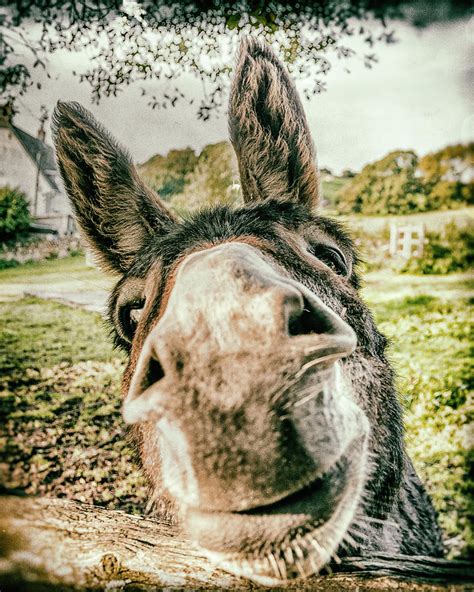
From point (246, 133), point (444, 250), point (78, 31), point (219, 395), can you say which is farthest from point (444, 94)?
point (219, 395)

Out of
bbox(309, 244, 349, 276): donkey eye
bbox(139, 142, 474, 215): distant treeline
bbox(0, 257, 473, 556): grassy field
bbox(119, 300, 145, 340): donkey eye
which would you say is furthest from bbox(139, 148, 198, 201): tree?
bbox(309, 244, 349, 276): donkey eye

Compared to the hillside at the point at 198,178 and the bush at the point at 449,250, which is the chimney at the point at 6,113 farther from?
the bush at the point at 449,250

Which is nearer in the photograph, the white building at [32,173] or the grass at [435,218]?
the white building at [32,173]

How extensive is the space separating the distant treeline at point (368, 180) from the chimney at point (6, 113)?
97cm

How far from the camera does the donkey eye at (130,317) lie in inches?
104

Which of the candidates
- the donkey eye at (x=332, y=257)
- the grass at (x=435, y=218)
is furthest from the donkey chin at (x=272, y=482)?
the grass at (x=435, y=218)

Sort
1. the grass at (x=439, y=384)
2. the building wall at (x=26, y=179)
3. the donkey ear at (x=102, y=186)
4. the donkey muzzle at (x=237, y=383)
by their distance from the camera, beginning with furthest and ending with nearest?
1. the grass at (x=439, y=384)
2. the building wall at (x=26, y=179)
3. the donkey ear at (x=102, y=186)
4. the donkey muzzle at (x=237, y=383)

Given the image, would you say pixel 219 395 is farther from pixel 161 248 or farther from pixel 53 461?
pixel 53 461

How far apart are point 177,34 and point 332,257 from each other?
194 cm

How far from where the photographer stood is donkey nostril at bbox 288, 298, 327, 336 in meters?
1.48

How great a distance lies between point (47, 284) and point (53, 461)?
131 cm

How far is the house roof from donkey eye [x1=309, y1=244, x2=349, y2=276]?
1.71 meters

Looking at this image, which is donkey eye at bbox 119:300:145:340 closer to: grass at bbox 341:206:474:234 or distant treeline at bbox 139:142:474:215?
distant treeline at bbox 139:142:474:215

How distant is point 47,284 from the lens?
3664mm
